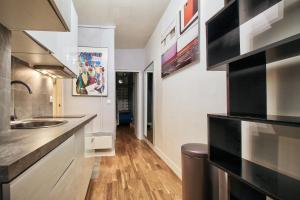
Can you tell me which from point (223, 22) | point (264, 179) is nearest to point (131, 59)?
point (223, 22)

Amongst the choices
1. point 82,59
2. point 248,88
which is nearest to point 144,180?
point 248,88

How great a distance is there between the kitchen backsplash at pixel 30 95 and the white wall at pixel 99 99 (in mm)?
1203

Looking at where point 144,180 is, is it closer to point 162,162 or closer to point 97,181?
point 97,181

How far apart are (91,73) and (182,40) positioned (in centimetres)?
227

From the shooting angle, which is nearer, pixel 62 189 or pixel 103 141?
pixel 62 189

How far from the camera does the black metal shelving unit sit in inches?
37.4

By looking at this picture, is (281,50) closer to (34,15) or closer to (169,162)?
(34,15)

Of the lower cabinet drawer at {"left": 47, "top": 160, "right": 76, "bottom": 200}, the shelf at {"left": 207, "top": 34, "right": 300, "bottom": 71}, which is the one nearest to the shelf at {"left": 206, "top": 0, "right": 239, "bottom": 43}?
the shelf at {"left": 207, "top": 34, "right": 300, "bottom": 71}

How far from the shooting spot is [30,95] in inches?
82.5

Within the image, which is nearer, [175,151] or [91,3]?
[175,151]

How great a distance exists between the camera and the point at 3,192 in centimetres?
50

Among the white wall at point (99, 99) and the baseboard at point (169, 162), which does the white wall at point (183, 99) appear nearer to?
the baseboard at point (169, 162)

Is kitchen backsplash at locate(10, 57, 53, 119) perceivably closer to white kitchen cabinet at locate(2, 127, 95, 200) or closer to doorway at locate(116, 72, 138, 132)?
white kitchen cabinet at locate(2, 127, 95, 200)

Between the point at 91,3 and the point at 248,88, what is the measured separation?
3.05 m
